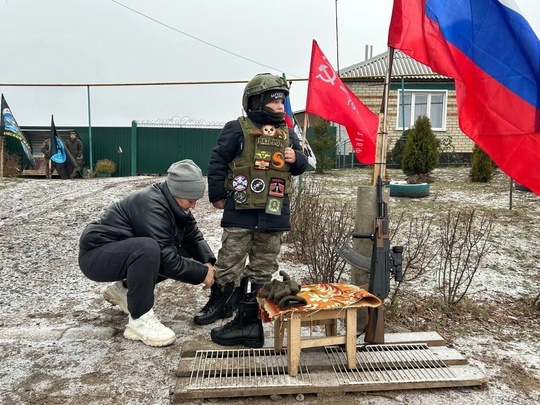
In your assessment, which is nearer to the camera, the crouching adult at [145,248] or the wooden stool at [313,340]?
the wooden stool at [313,340]

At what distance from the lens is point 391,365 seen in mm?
2381

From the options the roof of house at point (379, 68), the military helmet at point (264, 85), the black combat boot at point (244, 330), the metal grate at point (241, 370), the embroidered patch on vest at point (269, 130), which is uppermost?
the roof of house at point (379, 68)

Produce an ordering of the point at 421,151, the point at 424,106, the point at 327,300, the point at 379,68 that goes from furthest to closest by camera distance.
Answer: the point at 379,68
the point at 424,106
the point at 421,151
the point at 327,300

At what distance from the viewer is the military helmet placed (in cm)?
273

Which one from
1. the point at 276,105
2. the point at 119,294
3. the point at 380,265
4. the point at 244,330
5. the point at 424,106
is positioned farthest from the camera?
the point at 424,106

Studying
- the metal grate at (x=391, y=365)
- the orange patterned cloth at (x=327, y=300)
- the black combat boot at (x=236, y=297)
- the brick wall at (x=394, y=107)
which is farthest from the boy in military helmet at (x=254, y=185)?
the brick wall at (x=394, y=107)

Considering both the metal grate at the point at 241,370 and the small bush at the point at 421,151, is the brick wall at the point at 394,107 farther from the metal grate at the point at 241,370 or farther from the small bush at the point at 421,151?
the metal grate at the point at 241,370

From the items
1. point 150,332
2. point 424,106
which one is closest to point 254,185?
point 150,332

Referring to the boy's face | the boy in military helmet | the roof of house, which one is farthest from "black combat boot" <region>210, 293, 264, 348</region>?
the roof of house

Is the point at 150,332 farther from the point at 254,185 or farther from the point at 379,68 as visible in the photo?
the point at 379,68

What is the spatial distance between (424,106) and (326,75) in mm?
12413

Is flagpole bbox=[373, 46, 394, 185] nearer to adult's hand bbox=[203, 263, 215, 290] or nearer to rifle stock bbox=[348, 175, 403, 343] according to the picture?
rifle stock bbox=[348, 175, 403, 343]

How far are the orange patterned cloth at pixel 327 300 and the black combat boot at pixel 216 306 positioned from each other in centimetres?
64

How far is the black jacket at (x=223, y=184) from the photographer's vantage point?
112 inches
